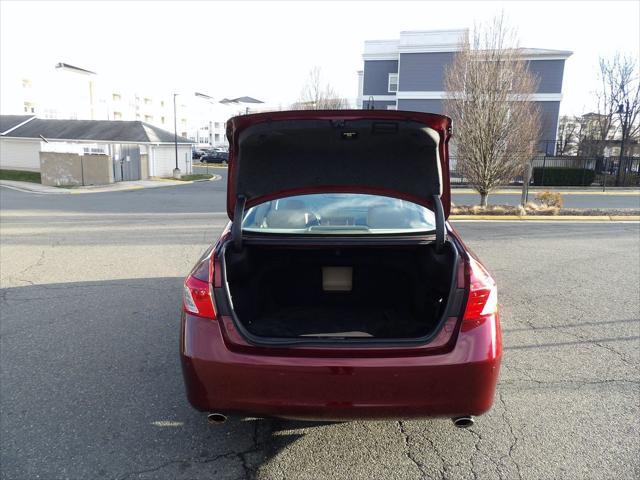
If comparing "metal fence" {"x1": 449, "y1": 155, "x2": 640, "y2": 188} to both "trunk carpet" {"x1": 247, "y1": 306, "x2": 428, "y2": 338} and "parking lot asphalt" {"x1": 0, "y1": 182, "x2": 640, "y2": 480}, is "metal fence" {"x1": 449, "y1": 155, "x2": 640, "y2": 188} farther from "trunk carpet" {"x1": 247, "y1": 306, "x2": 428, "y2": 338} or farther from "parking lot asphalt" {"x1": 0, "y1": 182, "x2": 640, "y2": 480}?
"trunk carpet" {"x1": 247, "y1": 306, "x2": 428, "y2": 338}

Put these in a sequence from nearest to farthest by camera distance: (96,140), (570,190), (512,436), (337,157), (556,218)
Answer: (512,436)
(337,157)
(556,218)
(570,190)
(96,140)

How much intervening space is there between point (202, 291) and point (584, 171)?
2795cm

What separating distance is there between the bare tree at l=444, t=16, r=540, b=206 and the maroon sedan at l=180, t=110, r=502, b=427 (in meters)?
9.90

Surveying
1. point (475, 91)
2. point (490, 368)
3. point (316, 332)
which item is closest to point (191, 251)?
point (316, 332)

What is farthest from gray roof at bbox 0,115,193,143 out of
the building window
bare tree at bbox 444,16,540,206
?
bare tree at bbox 444,16,540,206

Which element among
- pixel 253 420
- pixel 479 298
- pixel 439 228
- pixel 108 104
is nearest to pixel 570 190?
pixel 439 228

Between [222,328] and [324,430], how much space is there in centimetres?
99

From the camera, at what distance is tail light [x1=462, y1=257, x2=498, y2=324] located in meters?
2.26

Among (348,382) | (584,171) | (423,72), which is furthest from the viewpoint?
(423,72)

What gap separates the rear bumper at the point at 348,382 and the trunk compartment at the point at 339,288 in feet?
1.86

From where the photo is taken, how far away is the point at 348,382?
2.13 metres

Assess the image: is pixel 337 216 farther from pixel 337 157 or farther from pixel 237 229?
pixel 237 229

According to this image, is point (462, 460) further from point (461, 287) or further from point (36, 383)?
point (36, 383)

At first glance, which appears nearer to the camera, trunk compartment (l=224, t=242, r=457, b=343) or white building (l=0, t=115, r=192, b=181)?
trunk compartment (l=224, t=242, r=457, b=343)
